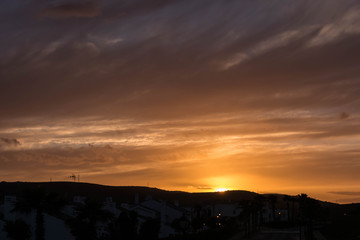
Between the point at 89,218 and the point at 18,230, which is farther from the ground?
the point at 89,218

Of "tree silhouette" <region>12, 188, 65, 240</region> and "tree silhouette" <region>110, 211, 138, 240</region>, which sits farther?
"tree silhouette" <region>110, 211, 138, 240</region>

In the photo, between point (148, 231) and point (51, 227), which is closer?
point (51, 227)

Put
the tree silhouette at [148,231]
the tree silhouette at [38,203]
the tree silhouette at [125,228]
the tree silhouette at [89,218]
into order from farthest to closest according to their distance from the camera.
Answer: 1. the tree silhouette at [148,231]
2. the tree silhouette at [125,228]
3. the tree silhouette at [89,218]
4. the tree silhouette at [38,203]

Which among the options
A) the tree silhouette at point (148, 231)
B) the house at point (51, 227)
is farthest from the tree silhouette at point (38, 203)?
the tree silhouette at point (148, 231)

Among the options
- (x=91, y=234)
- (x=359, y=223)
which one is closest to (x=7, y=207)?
(x=91, y=234)

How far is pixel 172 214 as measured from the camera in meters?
128

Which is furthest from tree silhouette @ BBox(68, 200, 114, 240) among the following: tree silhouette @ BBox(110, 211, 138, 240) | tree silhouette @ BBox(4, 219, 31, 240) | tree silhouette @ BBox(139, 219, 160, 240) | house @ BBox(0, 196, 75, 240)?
tree silhouette @ BBox(139, 219, 160, 240)

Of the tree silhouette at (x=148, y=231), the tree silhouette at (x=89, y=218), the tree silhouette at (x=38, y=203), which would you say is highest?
the tree silhouette at (x=38, y=203)

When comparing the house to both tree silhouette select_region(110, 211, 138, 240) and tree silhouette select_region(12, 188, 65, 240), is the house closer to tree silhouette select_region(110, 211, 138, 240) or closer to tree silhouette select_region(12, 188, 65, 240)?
tree silhouette select_region(110, 211, 138, 240)

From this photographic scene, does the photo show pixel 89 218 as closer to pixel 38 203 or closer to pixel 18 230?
pixel 38 203

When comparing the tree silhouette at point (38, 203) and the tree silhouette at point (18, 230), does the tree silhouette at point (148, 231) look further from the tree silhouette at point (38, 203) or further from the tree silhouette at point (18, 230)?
the tree silhouette at point (38, 203)

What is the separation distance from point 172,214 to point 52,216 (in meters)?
54.0

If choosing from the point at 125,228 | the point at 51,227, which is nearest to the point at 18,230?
the point at 51,227

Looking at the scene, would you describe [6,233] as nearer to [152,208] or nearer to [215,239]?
[215,239]
